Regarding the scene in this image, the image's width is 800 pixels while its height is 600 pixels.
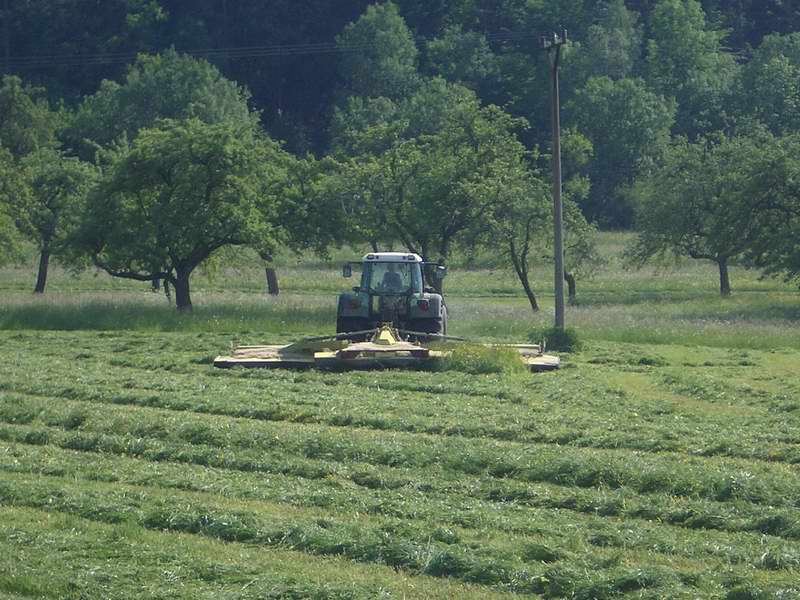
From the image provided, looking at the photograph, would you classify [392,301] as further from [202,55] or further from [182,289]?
[202,55]

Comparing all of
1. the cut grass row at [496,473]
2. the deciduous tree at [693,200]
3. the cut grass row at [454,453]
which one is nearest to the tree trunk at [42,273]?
the deciduous tree at [693,200]

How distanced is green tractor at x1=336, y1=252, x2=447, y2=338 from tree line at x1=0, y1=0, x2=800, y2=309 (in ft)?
34.2

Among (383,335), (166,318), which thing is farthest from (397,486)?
(166,318)

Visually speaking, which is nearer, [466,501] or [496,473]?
[466,501]

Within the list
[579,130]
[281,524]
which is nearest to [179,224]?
[281,524]

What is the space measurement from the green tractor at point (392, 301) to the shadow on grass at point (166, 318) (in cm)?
532

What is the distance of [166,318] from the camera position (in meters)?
35.9

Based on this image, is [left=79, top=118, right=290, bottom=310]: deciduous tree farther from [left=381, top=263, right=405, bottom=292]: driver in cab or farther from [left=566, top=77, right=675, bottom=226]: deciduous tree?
[left=566, top=77, right=675, bottom=226]: deciduous tree

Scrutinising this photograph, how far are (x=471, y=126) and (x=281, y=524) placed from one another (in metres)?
33.2

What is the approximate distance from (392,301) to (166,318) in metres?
10.2

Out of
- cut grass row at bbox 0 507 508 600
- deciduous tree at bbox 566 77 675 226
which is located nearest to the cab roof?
cut grass row at bbox 0 507 508 600

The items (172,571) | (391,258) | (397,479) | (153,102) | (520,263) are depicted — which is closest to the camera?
(172,571)

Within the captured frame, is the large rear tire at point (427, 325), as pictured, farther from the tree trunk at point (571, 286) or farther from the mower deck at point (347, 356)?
the tree trunk at point (571, 286)

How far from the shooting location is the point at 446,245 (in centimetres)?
4212
